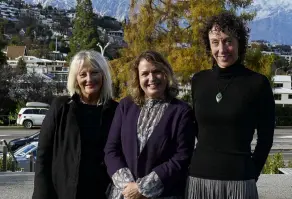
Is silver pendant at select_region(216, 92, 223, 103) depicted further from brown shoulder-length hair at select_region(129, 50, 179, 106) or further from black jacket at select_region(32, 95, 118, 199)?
black jacket at select_region(32, 95, 118, 199)

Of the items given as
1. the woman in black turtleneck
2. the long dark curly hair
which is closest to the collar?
the woman in black turtleneck

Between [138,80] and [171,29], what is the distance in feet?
45.6

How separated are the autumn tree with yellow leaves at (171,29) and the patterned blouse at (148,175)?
40.5ft

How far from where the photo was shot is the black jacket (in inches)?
140

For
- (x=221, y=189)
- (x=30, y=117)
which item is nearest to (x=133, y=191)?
(x=221, y=189)

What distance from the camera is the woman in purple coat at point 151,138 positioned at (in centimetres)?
325

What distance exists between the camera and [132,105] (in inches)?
135

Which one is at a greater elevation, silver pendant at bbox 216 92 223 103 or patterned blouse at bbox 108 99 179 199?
silver pendant at bbox 216 92 223 103

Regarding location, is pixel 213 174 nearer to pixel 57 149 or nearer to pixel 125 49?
pixel 57 149

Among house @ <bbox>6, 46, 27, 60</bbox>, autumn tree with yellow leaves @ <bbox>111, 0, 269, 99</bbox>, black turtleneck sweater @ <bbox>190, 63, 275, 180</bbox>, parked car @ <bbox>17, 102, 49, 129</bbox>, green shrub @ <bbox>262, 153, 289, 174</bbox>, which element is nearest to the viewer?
black turtleneck sweater @ <bbox>190, 63, 275, 180</bbox>

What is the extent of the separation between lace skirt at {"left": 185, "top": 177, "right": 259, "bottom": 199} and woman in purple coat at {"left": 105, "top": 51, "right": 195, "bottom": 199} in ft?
0.38

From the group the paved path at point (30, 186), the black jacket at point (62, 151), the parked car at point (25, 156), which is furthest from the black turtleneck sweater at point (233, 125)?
the parked car at point (25, 156)

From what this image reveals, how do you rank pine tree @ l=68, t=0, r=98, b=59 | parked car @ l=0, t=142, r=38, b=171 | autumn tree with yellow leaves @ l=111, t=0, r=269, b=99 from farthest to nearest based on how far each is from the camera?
pine tree @ l=68, t=0, r=98, b=59 → autumn tree with yellow leaves @ l=111, t=0, r=269, b=99 → parked car @ l=0, t=142, r=38, b=171

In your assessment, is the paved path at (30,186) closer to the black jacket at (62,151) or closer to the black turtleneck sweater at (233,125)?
the black jacket at (62,151)
